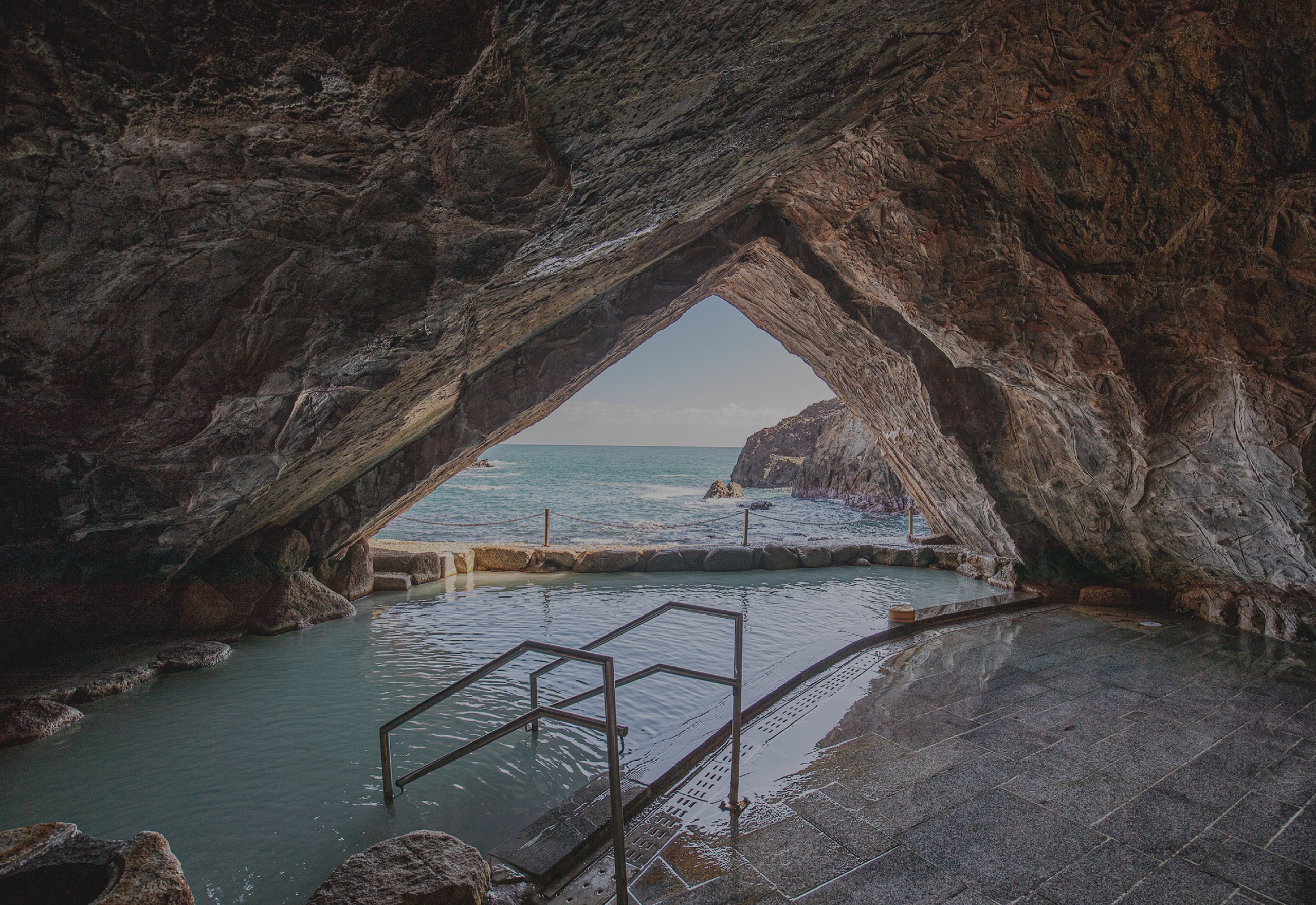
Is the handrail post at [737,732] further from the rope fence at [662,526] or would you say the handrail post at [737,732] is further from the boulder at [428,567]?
the rope fence at [662,526]

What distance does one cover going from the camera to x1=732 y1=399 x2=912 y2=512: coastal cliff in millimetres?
28000

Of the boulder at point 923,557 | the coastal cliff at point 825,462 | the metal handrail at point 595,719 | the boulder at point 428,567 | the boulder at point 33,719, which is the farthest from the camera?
the coastal cliff at point 825,462

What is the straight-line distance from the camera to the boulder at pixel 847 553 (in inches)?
448

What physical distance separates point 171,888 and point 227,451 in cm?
315

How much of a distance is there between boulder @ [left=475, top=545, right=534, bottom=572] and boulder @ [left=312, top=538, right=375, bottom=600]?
1.97m

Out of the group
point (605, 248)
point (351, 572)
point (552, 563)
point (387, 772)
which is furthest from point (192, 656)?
point (605, 248)

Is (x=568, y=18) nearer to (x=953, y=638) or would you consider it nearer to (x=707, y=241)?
(x=707, y=241)

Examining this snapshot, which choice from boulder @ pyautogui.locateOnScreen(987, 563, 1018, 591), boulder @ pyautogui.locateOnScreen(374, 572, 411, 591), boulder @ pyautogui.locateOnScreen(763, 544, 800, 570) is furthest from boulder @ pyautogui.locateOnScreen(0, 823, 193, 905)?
boulder @ pyautogui.locateOnScreen(987, 563, 1018, 591)

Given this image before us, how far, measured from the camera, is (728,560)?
35.6 feet

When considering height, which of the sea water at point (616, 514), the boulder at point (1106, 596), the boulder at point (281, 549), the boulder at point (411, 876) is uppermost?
the boulder at point (281, 549)

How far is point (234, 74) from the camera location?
1.92 metres

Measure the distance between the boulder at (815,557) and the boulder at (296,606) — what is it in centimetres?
761

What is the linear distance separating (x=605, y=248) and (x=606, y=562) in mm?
6893

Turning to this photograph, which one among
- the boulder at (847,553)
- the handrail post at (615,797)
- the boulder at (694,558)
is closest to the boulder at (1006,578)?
the boulder at (847,553)
